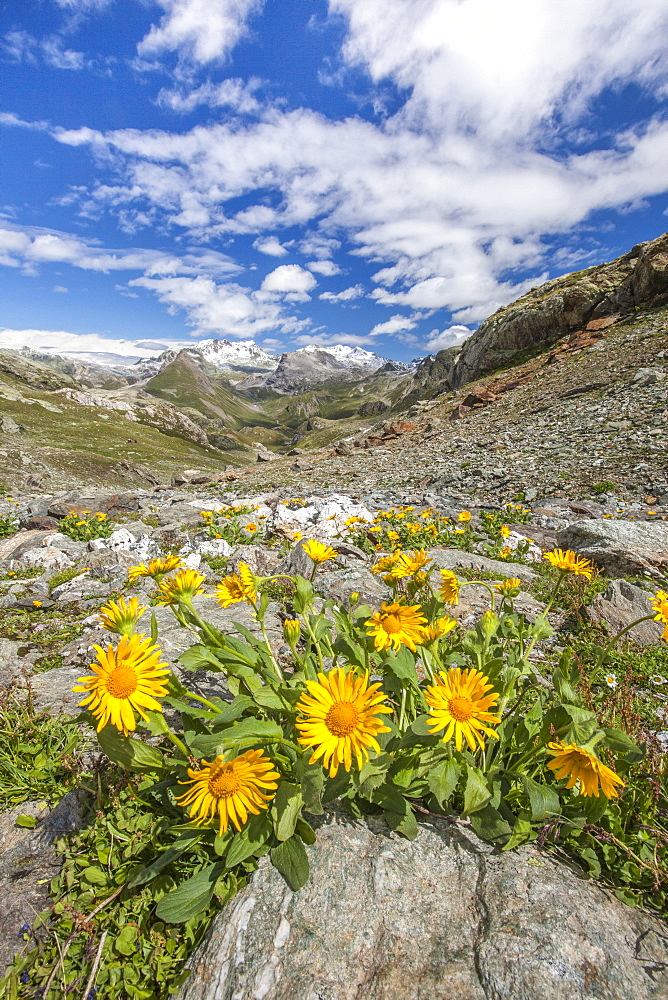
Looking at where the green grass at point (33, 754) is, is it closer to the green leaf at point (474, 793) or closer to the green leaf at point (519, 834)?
the green leaf at point (474, 793)

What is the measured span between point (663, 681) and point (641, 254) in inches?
1535

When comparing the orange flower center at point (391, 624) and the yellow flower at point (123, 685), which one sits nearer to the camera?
the yellow flower at point (123, 685)

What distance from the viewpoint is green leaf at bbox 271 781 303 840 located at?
1.99m

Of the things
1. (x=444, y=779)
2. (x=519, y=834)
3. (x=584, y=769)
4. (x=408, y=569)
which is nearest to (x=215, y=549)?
(x=408, y=569)

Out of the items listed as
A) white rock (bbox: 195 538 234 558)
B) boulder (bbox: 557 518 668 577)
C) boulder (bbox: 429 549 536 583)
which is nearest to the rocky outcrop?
boulder (bbox: 557 518 668 577)

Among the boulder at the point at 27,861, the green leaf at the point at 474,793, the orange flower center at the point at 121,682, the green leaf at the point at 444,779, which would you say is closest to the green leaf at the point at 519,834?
the green leaf at the point at 474,793

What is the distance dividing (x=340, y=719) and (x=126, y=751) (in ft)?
3.87

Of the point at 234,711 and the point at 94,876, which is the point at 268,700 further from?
the point at 94,876

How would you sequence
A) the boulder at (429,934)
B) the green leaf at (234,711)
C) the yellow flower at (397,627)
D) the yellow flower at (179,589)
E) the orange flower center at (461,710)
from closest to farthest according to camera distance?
the boulder at (429,934) < the orange flower center at (461,710) < the green leaf at (234,711) < the yellow flower at (397,627) < the yellow flower at (179,589)

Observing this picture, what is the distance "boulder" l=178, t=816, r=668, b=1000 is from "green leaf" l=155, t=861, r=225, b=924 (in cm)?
15

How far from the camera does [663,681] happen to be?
167 inches

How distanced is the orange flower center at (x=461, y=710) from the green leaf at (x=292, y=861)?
1015mm

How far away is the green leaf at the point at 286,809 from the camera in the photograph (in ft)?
6.53

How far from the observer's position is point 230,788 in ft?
6.30
